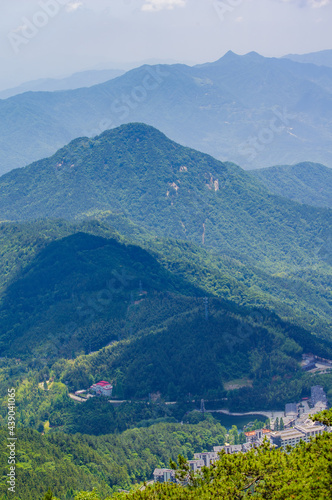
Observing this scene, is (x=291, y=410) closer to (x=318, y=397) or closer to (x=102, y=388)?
(x=318, y=397)

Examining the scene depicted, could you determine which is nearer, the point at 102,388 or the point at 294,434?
the point at 294,434

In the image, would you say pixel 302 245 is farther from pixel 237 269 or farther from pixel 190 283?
pixel 190 283

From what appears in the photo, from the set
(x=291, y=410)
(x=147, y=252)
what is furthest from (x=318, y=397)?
(x=147, y=252)

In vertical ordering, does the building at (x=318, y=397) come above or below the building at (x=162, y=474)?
below

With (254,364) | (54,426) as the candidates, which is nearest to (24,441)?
(54,426)

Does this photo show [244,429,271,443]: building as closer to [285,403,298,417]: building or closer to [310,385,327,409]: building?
[285,403,298,417]: building

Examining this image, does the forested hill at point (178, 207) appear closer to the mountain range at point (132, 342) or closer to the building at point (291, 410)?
the mountain range at point (132, 342)

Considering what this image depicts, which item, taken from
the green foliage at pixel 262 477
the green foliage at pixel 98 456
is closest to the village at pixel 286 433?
the green foliage at pixel 98 456

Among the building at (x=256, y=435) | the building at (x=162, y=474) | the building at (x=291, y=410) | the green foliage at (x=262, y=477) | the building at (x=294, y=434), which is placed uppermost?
the green foliage at (x=262, y=477)

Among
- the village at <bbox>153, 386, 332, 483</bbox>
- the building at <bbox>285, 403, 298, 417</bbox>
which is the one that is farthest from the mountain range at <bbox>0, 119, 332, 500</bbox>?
the village at <bbox>153, 386, 332, 483</bbox>
